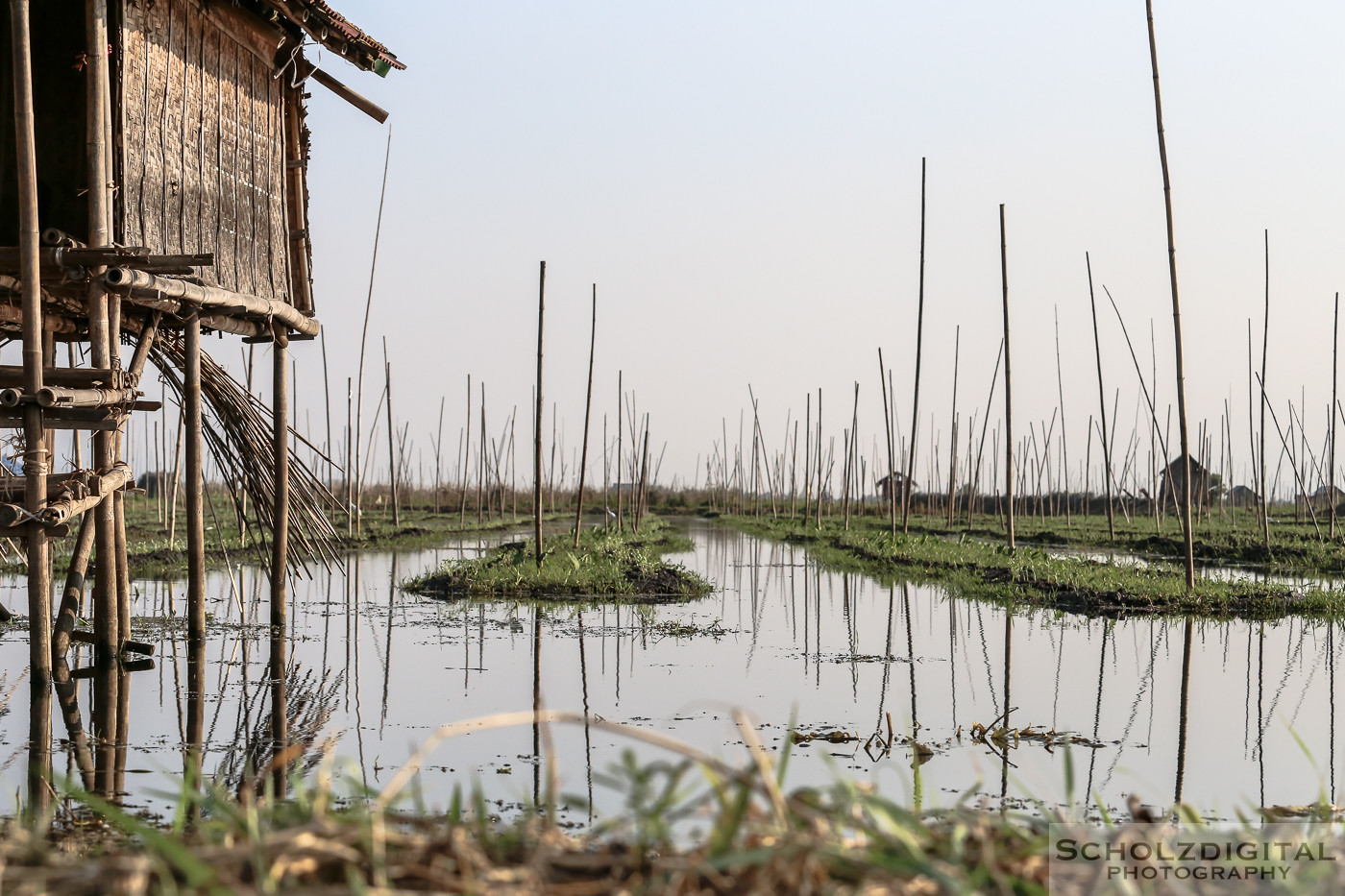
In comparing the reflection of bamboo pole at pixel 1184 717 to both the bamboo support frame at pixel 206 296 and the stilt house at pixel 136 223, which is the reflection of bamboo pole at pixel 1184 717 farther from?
the bamboo support frame at pixel 206 296

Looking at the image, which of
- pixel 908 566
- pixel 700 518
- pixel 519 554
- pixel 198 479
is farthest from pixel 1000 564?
pixel 700 518

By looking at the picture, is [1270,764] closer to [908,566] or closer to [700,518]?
[908,566]

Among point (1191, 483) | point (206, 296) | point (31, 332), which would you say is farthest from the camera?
point (1191, 483)

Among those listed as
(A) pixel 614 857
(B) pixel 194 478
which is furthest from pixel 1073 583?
(A) pixel 614 857

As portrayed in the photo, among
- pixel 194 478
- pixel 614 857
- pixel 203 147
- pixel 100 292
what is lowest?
pixel 614 857

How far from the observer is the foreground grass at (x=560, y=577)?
46.9 ft

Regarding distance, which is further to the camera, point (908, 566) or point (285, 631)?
point (908, 566)

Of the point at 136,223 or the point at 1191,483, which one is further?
the point at 1191,483

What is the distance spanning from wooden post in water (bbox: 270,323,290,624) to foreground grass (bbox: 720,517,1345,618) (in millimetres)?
8159

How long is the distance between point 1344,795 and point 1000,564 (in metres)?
11.5

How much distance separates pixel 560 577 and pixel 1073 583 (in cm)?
618

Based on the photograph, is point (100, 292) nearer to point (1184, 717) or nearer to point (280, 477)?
point (280, 477)

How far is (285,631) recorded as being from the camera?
35.5 feet

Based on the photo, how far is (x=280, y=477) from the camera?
1113 cm
